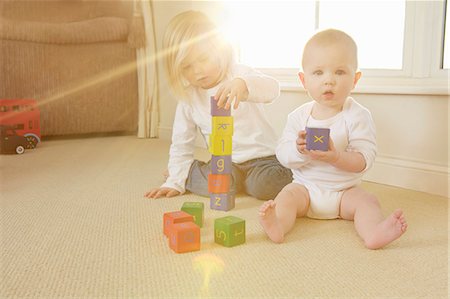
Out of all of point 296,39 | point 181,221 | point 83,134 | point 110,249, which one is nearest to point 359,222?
point 181,221

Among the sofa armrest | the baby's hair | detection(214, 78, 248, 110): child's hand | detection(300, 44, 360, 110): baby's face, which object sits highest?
the sofa armrest

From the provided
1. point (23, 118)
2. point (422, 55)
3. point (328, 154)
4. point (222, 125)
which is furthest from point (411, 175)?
point (23, 118)

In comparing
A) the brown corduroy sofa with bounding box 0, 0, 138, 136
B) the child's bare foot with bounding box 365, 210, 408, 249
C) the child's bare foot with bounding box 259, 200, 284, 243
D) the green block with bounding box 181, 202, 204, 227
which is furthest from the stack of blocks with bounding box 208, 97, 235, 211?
the brown corduroy sofa with bounding box 0, 0, 138, 136

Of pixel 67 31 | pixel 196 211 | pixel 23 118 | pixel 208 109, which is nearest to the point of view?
pixel 196 211

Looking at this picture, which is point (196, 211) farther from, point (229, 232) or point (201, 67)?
point (201, 67)

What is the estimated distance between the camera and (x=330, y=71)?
3.53 ft

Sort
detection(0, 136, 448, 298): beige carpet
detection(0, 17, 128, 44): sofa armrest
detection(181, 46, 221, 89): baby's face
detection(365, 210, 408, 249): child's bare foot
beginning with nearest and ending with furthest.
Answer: detection(0, 136, 448, 298): beige carpet
detection(365, 210, 408, 249): child's bare foot
detection(181, 46, 221, 89): baby's face
detection(0, 17, 128, 44): sofa armrest

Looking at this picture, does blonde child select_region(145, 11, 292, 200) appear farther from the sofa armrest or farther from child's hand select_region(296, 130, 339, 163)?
the sofa armrest

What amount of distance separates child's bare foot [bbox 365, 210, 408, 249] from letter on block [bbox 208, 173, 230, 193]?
1.30 ft

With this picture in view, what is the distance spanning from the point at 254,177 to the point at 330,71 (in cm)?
40

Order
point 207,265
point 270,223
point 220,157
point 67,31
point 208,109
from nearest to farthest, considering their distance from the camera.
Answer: point 207,265 < point 270,223 < point 220,157 < point 208,109 < point 67,31

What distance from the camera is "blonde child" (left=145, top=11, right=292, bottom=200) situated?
4.18 feet

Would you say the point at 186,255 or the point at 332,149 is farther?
the point at 332,149

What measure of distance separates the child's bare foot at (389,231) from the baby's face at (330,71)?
1.08 feet
